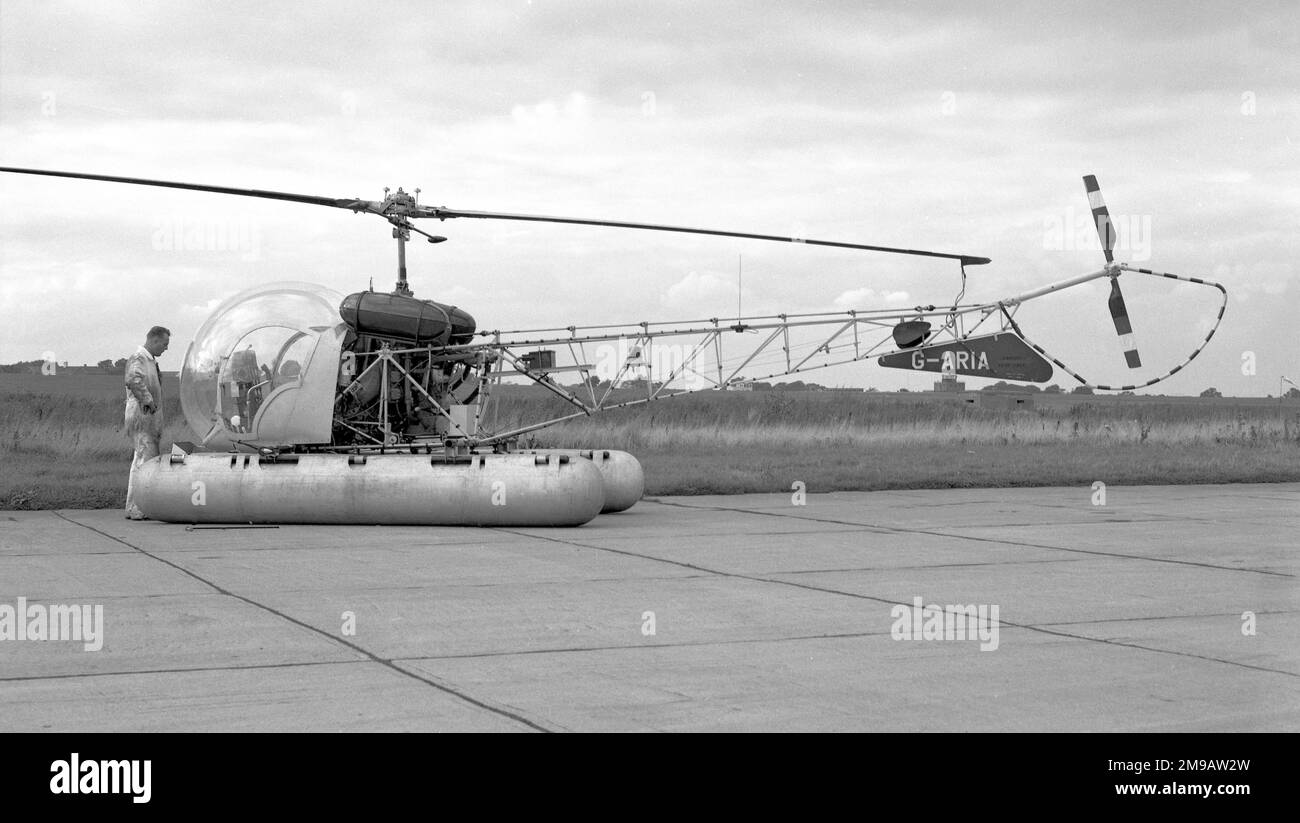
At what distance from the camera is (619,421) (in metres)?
39.1

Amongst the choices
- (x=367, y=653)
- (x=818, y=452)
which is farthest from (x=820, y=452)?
(x=367, y=653)

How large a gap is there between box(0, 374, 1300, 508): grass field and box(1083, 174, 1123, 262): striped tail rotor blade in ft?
20.5

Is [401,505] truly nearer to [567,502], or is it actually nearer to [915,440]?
[567,502]

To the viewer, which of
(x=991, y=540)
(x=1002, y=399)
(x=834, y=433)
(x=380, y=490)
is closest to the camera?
(x=991, y=540)

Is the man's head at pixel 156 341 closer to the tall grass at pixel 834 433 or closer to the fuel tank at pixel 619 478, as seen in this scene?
the fuel tank at pixel 619 478

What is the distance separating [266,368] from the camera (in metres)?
15.5

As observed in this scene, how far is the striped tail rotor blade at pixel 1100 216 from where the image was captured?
15438 millimetres

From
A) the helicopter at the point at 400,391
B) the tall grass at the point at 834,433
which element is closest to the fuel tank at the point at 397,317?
the helicopter at the point at 400,391

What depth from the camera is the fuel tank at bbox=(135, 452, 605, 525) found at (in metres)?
14.2

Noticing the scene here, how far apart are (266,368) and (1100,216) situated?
371 inches

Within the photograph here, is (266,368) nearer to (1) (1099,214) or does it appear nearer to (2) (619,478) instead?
(2) (619,478)

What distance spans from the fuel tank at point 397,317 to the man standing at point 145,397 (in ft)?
7.01
